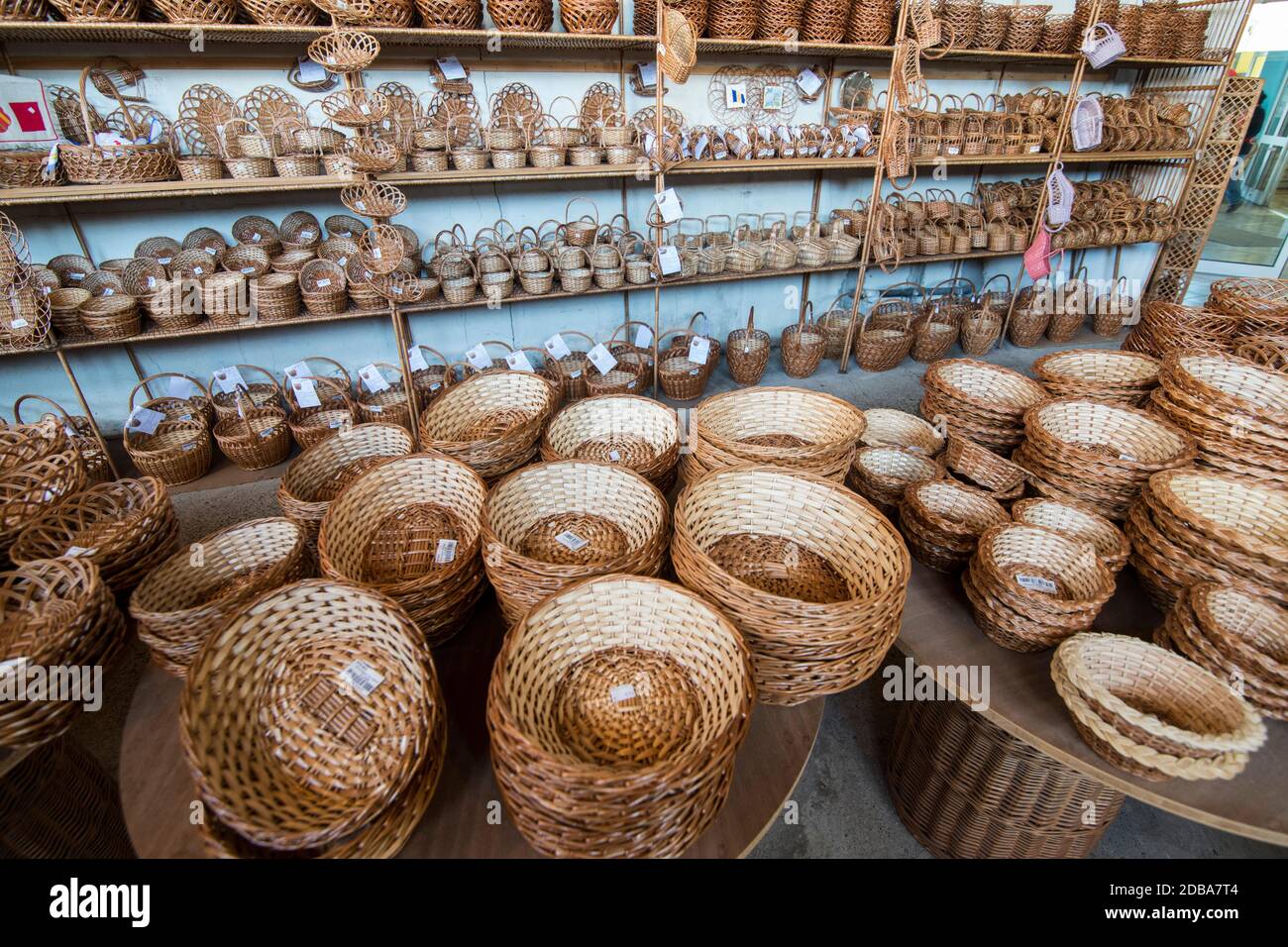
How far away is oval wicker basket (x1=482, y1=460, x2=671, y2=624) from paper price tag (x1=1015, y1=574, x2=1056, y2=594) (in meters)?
0.75

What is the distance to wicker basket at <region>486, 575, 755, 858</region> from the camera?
2.65 ft

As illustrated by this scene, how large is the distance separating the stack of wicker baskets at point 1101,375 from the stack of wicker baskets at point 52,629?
2.40 metres

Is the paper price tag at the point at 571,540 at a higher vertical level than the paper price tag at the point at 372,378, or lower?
higher

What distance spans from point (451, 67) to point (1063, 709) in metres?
3.63

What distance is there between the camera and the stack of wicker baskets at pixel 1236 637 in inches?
42.7

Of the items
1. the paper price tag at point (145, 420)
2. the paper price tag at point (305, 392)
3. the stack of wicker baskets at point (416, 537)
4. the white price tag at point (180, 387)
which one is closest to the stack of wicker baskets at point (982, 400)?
the stack of wicker baskets at point (416, 537)

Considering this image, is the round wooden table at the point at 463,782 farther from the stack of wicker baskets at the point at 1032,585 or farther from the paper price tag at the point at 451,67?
the paper price tag at the point at 451,67

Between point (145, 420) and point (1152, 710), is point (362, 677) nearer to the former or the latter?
point (1152, 710)

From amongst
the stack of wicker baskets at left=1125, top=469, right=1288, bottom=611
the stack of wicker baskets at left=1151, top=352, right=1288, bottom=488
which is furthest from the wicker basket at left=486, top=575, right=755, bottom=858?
the stack of wicker baskets at left=1151, top=352, right=1288, bottom=488

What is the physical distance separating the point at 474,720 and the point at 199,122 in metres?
3.25

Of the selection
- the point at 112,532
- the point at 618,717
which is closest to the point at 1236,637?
the point at 618,717

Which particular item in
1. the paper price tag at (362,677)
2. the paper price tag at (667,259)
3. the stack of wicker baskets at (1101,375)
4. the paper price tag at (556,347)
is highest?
the paper price tag at (667,259)
